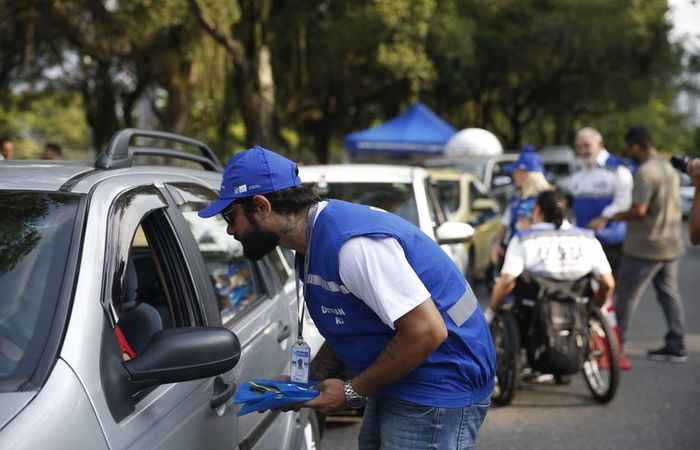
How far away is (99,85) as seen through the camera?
2614cm

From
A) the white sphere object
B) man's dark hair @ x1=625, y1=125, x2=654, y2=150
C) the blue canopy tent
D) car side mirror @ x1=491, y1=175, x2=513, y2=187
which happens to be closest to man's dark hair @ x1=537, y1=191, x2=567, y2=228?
man's dark hair @ x1=625, y1=125, x2=654, y2=150

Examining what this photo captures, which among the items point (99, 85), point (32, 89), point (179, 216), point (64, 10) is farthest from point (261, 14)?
point (32, 89)

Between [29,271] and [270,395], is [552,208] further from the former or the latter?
[29,271]

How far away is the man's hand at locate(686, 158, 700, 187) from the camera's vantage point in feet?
16.2

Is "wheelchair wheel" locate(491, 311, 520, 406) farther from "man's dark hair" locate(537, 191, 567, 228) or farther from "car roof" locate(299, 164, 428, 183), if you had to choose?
"car roof" locate(299, 164, 428, 183)

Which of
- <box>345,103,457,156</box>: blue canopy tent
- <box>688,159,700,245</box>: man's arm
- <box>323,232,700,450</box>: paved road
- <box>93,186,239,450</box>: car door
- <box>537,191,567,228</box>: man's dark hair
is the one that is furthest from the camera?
<box>345,103,457,156</box>: blue canopy tent

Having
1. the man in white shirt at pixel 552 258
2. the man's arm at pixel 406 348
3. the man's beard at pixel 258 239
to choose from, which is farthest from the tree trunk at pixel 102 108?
the man's arm at pixel 406 348

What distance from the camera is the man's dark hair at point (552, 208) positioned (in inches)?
235

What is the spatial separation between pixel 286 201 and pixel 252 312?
104cm

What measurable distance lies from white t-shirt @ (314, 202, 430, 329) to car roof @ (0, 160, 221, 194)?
805 millimetres

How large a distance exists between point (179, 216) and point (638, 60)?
3007 cm

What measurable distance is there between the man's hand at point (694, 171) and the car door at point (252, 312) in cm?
242

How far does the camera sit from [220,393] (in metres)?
2.75

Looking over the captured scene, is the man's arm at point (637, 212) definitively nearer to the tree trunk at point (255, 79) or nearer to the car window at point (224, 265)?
the car window at point (224, 265)
